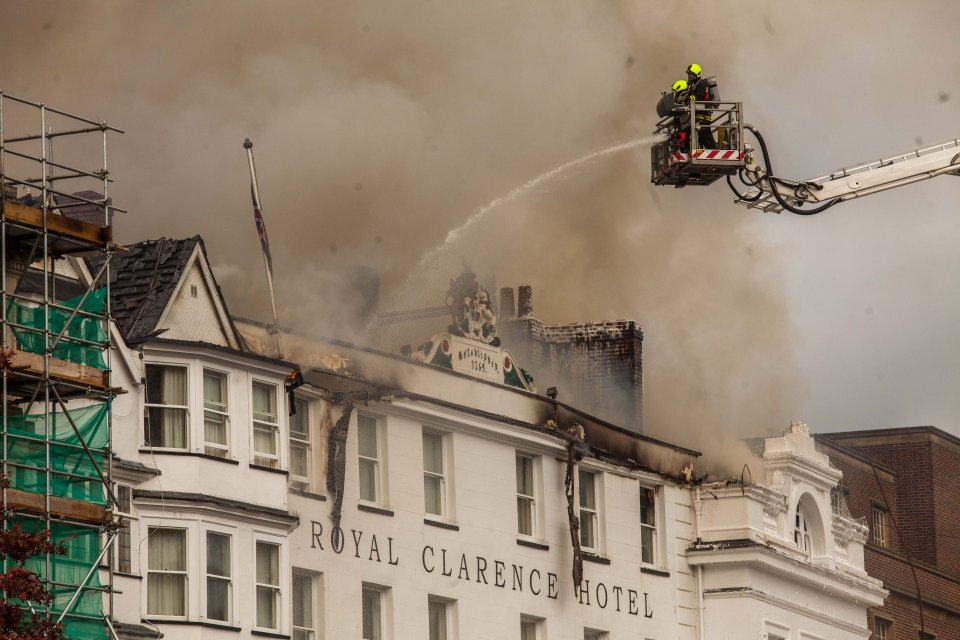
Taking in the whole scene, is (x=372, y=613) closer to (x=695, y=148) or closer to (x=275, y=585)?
(x=275, y=585)

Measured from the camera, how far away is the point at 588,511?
53.3m

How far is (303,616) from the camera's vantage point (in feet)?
147

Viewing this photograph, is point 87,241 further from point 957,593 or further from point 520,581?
point 957,593

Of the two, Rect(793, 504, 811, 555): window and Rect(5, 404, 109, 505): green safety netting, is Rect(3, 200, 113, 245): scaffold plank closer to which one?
Rect(5, 404, 109, 505): green safety netting

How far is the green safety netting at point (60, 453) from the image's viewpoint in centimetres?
3847

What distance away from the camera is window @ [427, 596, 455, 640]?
158ft

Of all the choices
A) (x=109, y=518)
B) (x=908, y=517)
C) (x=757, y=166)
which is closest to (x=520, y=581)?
(x=757, y=166)

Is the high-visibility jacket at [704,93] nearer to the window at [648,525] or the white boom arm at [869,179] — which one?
the white boom arm at [869,179]

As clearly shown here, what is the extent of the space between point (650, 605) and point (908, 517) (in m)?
16.6

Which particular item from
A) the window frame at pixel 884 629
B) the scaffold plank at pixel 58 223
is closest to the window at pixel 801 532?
the window frame at pixel 884 629

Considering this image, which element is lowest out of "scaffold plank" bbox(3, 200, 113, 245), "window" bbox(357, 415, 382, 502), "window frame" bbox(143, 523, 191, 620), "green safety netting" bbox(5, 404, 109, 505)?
"window frame" bbox(143, 523, 191, 620)

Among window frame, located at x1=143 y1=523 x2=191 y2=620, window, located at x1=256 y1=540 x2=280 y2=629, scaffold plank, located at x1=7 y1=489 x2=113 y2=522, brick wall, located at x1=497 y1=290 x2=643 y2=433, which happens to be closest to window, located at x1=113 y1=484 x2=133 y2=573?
window frame, located at x1=143 y1=523 x2=191 y2=620

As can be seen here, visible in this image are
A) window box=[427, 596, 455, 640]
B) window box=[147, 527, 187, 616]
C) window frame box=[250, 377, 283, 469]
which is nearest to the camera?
window box=[147, 527, 187, 616]

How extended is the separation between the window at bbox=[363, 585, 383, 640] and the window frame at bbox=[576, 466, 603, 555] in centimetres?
707
